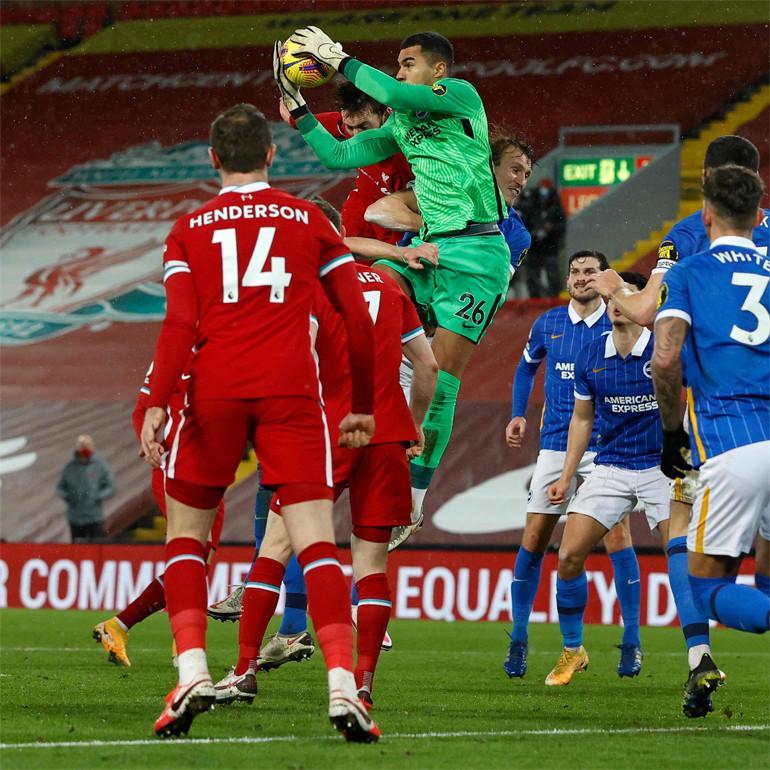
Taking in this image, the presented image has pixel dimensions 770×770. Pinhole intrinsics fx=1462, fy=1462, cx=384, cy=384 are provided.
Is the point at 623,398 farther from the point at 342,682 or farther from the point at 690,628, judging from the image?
the point at 342,682

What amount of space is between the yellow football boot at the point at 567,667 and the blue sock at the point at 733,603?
2.86 meters

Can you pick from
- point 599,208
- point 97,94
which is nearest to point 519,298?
point 599,208

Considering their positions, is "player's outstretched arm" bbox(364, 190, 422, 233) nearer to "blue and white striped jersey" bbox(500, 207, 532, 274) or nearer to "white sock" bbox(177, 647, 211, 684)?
"blue and white striped jersey" bbox(500, 207, 532, 274)

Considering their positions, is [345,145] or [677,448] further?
[345,145]

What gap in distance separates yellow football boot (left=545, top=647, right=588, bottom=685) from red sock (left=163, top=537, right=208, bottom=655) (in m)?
3.37

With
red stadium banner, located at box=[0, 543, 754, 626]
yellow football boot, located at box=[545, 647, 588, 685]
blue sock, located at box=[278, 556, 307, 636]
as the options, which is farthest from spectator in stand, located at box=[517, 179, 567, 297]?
blue sock, located at box=[278, 556, 307, 636]

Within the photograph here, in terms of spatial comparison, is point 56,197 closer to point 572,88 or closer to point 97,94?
point 97,94

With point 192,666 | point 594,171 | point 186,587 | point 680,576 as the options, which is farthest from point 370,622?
point 594,171

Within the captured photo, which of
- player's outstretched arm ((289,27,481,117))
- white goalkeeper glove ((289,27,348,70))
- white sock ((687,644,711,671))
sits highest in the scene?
white goalkeeper glove ((289,27,348,70))

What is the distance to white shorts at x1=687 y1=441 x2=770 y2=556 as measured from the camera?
16.4 feet

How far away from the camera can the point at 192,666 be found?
188 inches

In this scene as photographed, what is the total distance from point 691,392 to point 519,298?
14.0 meters

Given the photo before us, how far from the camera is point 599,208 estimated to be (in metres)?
20.1

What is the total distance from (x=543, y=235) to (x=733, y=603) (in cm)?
1473
